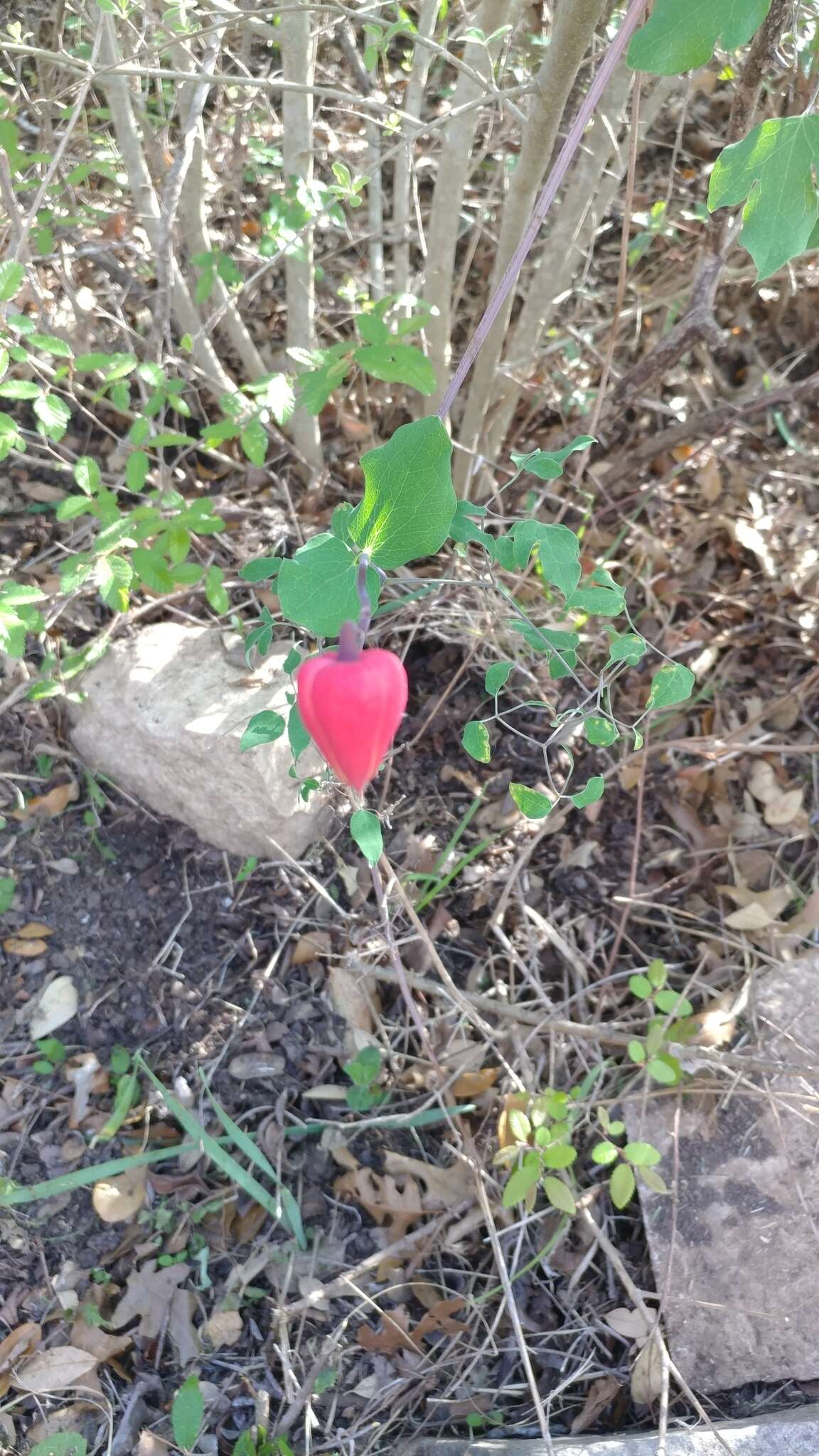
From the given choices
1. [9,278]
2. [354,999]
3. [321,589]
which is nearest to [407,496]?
[321,589]

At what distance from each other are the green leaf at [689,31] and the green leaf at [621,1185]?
56.2 inches

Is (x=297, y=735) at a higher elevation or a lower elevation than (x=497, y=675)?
lower

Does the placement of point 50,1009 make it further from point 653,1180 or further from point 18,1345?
point 653,1180

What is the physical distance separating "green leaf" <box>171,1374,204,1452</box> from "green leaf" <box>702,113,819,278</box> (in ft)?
5.30

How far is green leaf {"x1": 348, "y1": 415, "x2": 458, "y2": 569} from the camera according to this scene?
93 cm

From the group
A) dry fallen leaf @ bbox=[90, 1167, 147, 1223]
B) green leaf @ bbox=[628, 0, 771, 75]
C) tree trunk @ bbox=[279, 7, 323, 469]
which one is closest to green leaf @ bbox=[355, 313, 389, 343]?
tree trunk @ bbox=[279, 7, 323, 469]

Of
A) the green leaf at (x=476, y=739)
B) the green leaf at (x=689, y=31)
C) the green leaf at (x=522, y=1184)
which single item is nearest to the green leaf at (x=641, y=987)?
the green leaf at (x=522, y=1184)

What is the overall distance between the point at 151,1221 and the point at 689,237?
2.55 metres

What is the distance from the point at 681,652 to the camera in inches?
88.7

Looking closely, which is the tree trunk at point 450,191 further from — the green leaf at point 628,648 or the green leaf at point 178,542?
the green leaf at point 628,648

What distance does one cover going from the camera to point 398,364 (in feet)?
5.56

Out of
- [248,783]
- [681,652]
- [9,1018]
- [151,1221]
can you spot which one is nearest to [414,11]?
[681,652]

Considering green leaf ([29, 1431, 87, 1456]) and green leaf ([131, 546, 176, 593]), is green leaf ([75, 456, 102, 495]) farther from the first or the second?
green leaf ([29, 1431, 87, 1456])

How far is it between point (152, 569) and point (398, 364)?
0.54 meters
